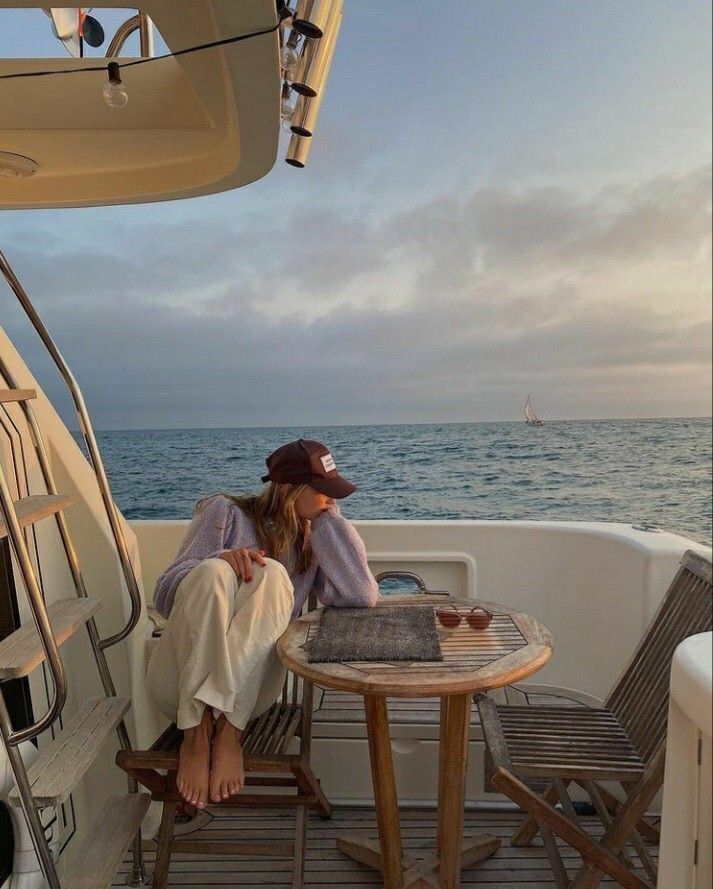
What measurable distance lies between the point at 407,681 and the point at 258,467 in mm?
30204

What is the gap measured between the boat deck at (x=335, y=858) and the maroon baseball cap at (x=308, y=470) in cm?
105

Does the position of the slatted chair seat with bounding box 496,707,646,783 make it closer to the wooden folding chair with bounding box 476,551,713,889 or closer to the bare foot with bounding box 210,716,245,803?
the wooden folding chair with bounding box 476,551,713,889

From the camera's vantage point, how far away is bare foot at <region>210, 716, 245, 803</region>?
1.80 metres

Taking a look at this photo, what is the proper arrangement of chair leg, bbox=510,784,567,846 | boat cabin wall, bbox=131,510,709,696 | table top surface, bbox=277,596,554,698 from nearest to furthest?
table top surface, bbox=277,596,554,698 < chair leg, bbox=510,784,567,846 < boat cabin wall, bbox=131,510,709,696

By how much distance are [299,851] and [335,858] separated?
39cm

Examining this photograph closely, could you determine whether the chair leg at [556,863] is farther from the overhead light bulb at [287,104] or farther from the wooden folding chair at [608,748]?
the overhead light bulb at [287,104]

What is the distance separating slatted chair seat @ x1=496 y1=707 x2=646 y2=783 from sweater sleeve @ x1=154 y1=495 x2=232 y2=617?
0.96 meters

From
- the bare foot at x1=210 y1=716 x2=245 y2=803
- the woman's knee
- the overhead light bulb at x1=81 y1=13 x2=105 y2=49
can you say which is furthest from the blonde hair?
the overhead light bulb at x1=81 y1=13 x2=105 y2=49

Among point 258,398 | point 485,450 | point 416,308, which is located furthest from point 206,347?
point 485,450

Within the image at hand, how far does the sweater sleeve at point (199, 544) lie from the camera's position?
6.97 feet

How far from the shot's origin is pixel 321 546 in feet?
7.80

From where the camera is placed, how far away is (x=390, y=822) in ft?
6.28

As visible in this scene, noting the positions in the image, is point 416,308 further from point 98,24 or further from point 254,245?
point 98,24

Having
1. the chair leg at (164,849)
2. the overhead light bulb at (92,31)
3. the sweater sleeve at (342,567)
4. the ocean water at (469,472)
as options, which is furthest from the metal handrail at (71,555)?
the ocean water at (469,472)
